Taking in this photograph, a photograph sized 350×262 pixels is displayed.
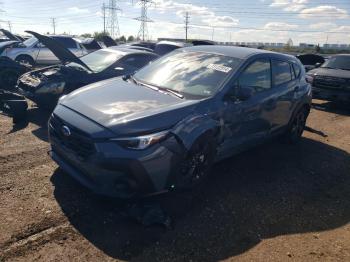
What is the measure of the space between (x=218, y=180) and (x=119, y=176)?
182 cm

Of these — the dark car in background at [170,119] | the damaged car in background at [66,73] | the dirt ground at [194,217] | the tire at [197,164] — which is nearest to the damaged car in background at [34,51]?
the damaged car in background at [66,73]

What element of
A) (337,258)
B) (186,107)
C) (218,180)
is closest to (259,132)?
(218,180)

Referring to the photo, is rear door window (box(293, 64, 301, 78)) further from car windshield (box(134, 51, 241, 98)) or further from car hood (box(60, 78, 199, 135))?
car hood (box(60, 78, 199, 135))

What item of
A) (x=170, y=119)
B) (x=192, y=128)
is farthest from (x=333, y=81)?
(x=170, y=119)

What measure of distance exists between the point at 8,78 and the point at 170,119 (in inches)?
321

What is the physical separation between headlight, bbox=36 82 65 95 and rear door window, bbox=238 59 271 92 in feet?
13.0

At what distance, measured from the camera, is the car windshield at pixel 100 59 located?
810 cm

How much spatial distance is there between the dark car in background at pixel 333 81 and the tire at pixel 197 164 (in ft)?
Answer: 23.9

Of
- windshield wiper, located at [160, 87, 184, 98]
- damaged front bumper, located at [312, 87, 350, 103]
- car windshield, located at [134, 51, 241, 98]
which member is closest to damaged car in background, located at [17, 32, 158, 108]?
car windshield, located at [134, 51, 241, 98]

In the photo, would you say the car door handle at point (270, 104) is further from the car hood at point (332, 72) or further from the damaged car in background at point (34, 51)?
the damaged car in background at point (34, 51)

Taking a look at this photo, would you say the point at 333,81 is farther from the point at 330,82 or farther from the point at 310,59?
the point at 310,59

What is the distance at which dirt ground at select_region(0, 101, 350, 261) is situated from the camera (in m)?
3.44

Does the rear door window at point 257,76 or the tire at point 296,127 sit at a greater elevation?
the rear door window at point 257,76

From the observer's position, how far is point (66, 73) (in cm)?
761
